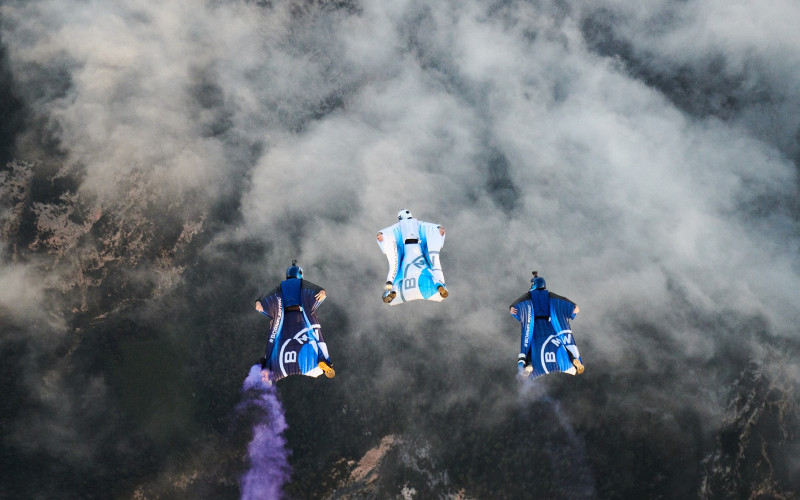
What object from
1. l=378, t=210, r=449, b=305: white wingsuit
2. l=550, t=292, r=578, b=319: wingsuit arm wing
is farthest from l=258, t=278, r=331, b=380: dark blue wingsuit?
l=550, t=292, r=578, b=319: wingsuit arm wing

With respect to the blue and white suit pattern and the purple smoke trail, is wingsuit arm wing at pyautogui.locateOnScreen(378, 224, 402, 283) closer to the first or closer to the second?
the blue and white suit pattern

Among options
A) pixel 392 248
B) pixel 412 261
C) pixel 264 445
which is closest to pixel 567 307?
pixel 412 261

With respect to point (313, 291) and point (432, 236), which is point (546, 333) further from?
point (313, 291)

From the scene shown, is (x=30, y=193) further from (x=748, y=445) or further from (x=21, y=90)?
(x=748, y=445)

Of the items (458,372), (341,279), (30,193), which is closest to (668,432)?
(458,372)

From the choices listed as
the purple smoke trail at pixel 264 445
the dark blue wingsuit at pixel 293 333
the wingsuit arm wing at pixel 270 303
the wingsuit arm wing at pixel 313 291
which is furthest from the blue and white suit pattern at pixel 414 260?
the purple smoke trail at pixel 264 445

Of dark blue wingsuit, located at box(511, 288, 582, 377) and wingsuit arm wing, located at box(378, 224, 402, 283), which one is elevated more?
wingsuit arm wing, located at box(378, 224, 402, 283)
